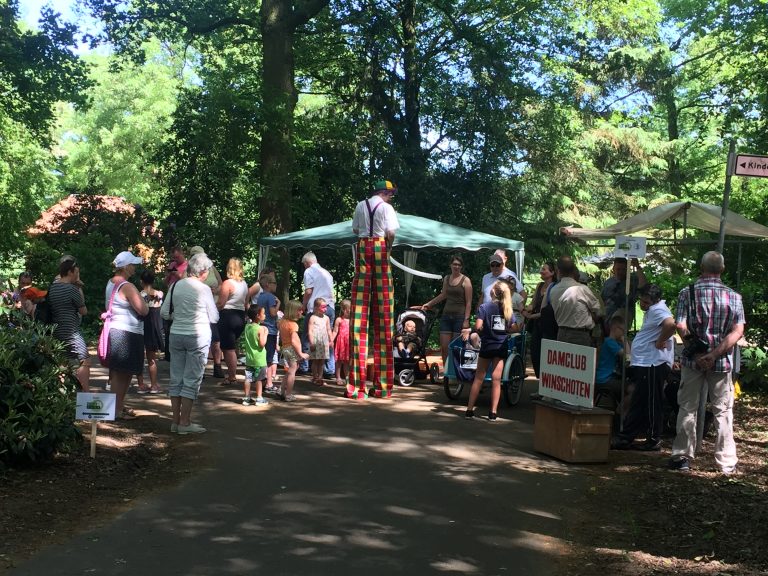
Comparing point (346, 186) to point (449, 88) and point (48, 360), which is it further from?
point (48, 360)

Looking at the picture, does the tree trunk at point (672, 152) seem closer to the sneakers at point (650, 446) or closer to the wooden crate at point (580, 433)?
the sneakers at point (650, 446)

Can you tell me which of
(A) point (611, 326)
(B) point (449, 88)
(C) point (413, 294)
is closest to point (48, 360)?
(A) point (611, 326)

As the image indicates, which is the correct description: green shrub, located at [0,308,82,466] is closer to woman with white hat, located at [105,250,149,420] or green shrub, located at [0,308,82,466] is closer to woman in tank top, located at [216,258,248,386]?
woman with white hat, located at [105,250,149,420]

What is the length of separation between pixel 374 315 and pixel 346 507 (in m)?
5.81

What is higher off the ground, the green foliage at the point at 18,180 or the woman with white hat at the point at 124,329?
the green foliage at the point at 18,180

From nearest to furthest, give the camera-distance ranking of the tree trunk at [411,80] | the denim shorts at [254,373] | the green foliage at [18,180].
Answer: the denim shorts at [254,373] < the tree trunk at [411,80] < the green foliage at [18,180]

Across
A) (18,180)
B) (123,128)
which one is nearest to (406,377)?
(18,180)

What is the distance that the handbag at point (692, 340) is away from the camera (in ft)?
26.9

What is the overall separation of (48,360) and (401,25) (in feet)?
61.1

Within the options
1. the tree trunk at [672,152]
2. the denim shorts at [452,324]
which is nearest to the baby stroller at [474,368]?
the denim shorts at [452,324]

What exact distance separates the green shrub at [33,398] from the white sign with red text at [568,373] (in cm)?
454

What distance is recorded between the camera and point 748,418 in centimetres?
1159

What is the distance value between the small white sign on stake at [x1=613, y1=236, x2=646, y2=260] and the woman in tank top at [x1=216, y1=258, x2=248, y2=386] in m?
5.42

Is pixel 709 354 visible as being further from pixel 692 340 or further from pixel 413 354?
pixel 413 354
